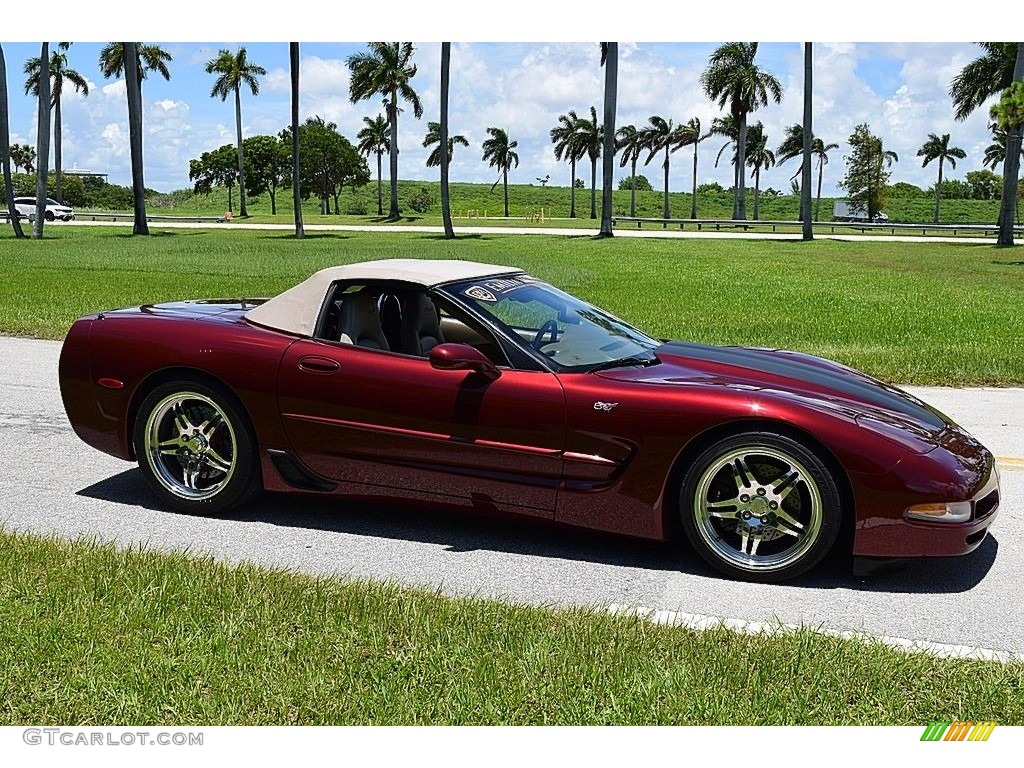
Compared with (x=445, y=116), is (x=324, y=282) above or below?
below

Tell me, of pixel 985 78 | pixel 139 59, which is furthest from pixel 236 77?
pixel 985 78

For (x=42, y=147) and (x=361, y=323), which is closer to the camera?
(x=361, y=323)

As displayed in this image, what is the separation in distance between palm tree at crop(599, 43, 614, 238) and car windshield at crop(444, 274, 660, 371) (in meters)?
40.2

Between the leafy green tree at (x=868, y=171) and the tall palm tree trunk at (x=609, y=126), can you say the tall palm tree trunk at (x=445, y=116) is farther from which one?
the leafy green tree at (x=868, y=171)

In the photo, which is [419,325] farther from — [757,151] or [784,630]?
[757,151]

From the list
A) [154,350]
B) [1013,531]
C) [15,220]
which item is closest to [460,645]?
[154,350]

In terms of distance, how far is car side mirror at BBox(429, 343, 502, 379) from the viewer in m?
4.95

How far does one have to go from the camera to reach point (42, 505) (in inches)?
231

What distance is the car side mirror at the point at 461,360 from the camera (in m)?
4.95

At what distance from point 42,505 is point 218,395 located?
124cm

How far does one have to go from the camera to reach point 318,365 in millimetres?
5383

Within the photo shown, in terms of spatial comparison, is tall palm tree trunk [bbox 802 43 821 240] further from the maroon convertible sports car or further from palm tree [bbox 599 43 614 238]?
the maroon convertible sports car

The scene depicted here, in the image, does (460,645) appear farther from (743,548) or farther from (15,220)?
(15,220)

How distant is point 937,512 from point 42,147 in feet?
177
